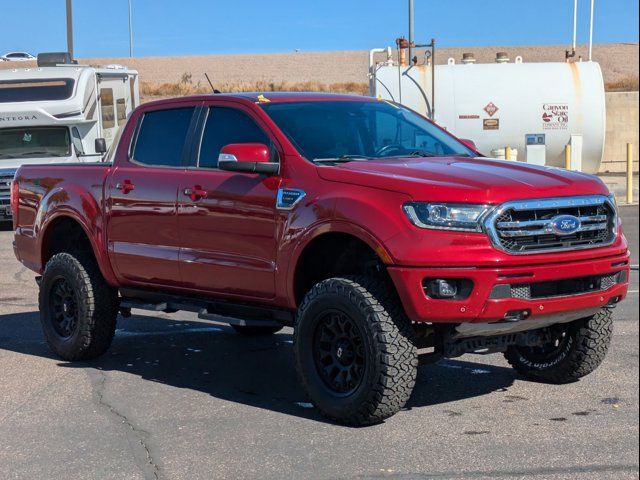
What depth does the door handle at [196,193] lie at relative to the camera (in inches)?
276

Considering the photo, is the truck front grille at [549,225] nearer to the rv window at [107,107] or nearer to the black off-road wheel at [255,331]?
the black off-road wheel at [255,331]

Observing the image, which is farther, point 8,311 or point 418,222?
point 8,311

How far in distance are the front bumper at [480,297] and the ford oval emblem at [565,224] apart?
7.1 inches

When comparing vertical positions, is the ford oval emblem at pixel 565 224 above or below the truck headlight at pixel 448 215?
below

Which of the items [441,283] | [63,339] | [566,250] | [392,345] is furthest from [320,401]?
[63,339]

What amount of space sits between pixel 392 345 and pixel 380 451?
0.60 m

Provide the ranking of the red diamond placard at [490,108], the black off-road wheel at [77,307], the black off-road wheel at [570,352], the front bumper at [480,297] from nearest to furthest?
the front bumper at [480,297], the black off-road wheel at [570,352], the black off-road wheel at [77,307], the red diamond placard at [490,108]

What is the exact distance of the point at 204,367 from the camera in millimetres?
7887

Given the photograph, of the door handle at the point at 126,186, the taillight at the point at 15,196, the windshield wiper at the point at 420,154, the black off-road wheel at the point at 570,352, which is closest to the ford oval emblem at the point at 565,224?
the black off-road wheel at the point at 570,352

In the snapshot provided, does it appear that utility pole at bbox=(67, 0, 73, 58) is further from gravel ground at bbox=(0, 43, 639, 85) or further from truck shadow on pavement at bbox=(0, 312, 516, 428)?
gravel ground at bbox=(0, 43, 639, 85)

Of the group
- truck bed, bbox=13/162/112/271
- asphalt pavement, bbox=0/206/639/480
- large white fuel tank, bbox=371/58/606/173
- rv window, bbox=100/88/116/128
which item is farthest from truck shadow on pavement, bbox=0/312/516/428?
large white fuel tank, bbox=371/58/606/173

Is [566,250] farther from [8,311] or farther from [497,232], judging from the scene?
[8,311]

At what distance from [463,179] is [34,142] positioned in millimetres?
15244

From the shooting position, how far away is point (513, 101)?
76.6ft
